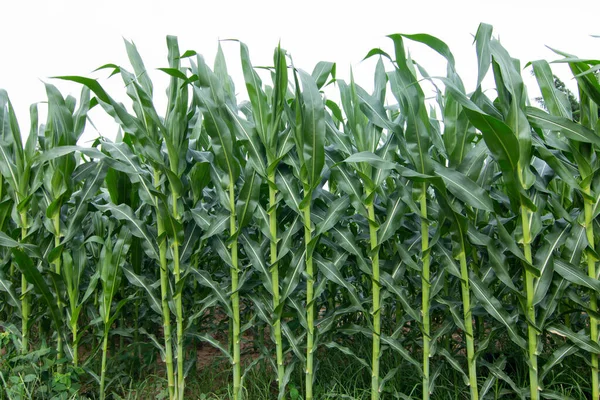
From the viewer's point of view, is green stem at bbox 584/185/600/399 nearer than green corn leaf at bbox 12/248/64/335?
Yes

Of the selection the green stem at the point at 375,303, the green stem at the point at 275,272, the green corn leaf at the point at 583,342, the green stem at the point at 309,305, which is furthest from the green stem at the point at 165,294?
the green corn leaf at the point at 583,342

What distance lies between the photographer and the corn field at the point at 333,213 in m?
2.45

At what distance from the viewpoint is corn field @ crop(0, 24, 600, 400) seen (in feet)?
8.04

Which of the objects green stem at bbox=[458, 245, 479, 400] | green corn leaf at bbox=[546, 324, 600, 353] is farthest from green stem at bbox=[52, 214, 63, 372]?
green corn leaf at bbox=[546, 324, 600, 353]

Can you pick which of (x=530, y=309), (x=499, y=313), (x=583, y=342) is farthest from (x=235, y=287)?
(x=583, y=342)

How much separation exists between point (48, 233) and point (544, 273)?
3.18m

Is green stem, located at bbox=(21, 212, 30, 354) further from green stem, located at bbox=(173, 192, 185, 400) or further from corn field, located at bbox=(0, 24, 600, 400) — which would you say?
green stem, located at bbox=(173, 192, 185, 400)

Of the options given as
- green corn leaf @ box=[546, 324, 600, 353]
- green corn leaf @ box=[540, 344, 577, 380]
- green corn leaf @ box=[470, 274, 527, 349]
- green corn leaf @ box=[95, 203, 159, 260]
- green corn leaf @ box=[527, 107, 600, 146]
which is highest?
green corn leaf @ box=[527, 107, 600, 146]

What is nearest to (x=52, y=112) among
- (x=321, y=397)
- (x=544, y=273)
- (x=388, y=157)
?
(x=388, y=157)

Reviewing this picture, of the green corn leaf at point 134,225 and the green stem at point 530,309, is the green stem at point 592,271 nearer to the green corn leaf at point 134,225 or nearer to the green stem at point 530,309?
the green stem at point 530,309

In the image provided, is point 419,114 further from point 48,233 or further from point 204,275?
point 48,233

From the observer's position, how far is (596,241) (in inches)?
101

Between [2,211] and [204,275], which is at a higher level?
[2,211]

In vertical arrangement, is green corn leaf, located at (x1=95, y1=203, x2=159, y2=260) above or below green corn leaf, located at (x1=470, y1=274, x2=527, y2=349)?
above
